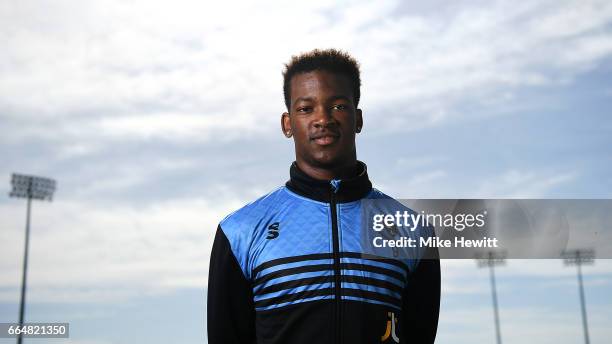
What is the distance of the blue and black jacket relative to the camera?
5.38 meters

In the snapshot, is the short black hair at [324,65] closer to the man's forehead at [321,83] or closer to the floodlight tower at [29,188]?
the man's forehead at [321,83]

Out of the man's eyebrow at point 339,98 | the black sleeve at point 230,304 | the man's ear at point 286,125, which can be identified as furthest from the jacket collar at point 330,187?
the black sleeve at point 230,304

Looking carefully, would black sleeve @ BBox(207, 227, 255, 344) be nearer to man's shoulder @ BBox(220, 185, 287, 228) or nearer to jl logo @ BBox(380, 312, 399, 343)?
man's shoulder @ BBox(220, 185, 287, 228)

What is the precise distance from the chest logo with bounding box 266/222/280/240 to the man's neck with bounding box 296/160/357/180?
480 mm

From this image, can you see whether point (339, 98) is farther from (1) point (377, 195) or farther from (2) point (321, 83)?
(1) point (377, 195)

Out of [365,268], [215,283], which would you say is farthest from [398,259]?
[215,283]

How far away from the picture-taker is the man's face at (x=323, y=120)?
564cm

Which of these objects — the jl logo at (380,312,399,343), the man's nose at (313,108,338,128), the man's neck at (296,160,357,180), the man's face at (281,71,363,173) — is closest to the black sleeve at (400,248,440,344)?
the jl logo at (380,312,399,343)

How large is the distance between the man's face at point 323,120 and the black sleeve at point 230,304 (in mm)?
976

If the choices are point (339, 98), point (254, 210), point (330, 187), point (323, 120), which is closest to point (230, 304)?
point (254, 210)

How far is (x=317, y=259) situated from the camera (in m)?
5.53

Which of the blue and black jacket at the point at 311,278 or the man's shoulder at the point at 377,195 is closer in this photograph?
the blue and black jacket at the point at 311,278

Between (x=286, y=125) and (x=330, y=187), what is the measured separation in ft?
2.17

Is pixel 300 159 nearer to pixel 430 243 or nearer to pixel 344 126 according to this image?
pixel 344 126
